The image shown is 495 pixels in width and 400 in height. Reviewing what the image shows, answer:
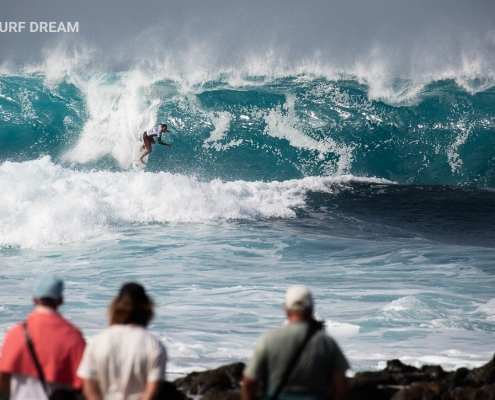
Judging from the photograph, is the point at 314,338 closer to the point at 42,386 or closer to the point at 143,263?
the point at 42,386

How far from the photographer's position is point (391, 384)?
603 cm

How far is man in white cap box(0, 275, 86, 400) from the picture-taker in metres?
3.16

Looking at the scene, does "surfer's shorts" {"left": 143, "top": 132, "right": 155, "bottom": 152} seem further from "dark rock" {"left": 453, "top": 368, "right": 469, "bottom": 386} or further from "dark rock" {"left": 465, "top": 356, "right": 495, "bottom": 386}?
"dark rock" {"left": 465, "top": 356, "right": 495, "bottom": 386}

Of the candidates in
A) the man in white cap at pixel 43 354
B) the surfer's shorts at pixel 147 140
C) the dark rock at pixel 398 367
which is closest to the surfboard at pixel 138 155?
the surfer's shorts at pixel 147 140

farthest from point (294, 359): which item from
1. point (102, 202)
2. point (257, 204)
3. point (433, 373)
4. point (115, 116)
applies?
point (115, 116)

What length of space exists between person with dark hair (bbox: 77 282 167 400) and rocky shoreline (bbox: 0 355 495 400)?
1.82 metres

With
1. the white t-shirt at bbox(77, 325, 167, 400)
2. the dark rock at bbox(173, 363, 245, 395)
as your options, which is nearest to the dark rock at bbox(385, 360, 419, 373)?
the dark rock at bbox(173, 363, 245, 395)

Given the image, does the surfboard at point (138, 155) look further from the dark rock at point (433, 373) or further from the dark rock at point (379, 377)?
the dark rock at point (379, 377)

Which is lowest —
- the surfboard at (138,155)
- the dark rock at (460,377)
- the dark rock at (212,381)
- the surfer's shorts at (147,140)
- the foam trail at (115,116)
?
the dark rock at (460,377)

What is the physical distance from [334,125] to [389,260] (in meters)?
13.6

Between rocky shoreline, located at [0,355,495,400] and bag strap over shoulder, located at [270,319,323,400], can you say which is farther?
rocky shoreline, located at [0,355,495,400]

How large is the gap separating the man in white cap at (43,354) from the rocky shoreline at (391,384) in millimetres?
1603

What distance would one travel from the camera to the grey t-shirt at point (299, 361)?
10.1 feet

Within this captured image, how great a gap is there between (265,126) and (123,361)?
23.9 metres
